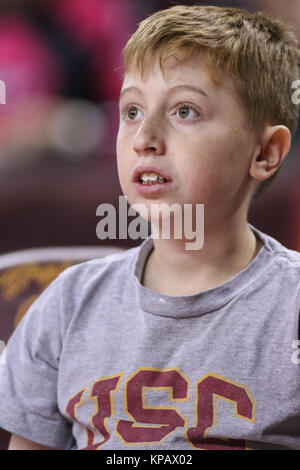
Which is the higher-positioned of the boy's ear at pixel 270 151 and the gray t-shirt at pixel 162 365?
the boy's ear at pixel 270 151

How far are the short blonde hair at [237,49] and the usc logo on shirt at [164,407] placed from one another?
0.64 ft

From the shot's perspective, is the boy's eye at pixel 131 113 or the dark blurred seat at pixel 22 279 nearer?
the boy's eye at pixel 131 113

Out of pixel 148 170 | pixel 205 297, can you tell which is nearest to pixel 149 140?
pixel 148 170

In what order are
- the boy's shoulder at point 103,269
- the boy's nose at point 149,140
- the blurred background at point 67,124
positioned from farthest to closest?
the blurred background at point 67,124, the boy's shoulder at point 103,269, the boy's nose at point 149,140

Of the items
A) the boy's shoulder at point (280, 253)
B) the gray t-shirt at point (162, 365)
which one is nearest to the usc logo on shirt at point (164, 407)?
the gray t-shirt at point (162, 365)

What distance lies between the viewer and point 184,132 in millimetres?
469

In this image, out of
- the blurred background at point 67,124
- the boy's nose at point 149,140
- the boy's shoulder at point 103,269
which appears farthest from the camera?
the blurred background at point 67,124

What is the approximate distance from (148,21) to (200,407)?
0.95 ft

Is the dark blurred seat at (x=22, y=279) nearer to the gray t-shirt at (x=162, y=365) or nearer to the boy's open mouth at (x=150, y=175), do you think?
the gray t-shirt at (x=162, y=365)

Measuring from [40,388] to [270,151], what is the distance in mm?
268

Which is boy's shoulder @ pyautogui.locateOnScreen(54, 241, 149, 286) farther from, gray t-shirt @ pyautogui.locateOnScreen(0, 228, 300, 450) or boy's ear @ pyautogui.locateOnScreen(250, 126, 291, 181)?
boy's ear @ pyautogui.locateOnScreen(250, 126, 291, 181)

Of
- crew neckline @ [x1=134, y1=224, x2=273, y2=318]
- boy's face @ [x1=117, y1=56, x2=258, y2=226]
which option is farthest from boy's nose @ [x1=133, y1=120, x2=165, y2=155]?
crew neckline @ [x1=134, y1=224, x2=273, y2=318]

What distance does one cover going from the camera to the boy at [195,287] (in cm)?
47

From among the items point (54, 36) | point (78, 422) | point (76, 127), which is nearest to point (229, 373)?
point (78, 422)
